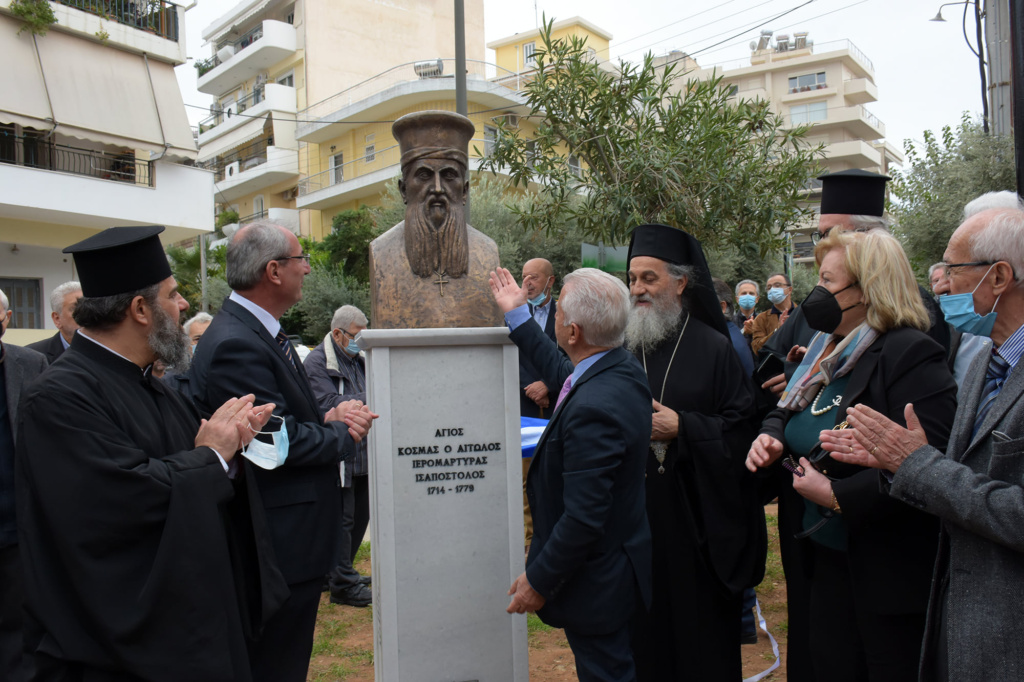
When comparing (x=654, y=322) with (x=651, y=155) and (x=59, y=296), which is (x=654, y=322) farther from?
(x=651, y=155)

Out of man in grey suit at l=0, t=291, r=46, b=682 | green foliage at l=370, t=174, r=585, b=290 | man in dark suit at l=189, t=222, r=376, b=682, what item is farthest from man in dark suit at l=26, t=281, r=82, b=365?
green foliage at l=370, t=174, r=585, b=290

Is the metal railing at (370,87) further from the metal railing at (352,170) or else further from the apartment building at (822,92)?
the apartment building at (822,92)

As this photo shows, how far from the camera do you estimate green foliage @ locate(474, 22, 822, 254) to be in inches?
365

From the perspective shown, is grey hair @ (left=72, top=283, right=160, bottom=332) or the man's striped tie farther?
grey hair @ (left=72, top=283, right=160, bottom=332)

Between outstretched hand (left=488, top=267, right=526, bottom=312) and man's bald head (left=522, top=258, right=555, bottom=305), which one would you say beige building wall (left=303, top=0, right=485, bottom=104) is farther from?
outstretched hand (left=488, top=267, right=526, bottom=312)

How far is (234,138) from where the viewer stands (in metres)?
35.5

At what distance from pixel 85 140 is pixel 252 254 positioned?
50.9 feet

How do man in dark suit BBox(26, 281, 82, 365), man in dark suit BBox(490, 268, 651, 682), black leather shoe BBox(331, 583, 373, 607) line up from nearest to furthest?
man in dark suit BBox(490, 268, 651, 682) → man in dark suit BBox(26, 281, 82, 365) → black leather shoe BBox(331, 583, 373, 607)

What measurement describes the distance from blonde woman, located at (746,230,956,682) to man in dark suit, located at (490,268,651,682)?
0.58 m

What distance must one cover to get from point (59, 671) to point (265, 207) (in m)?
34.3

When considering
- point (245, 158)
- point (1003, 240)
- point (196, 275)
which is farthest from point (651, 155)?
point (245, 158)

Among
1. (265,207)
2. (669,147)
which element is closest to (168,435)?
(669,147)

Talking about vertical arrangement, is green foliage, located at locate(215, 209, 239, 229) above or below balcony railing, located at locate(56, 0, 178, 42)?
below

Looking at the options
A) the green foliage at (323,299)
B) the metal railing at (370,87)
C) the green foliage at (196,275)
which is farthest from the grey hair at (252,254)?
the metal railing at (370,87)
